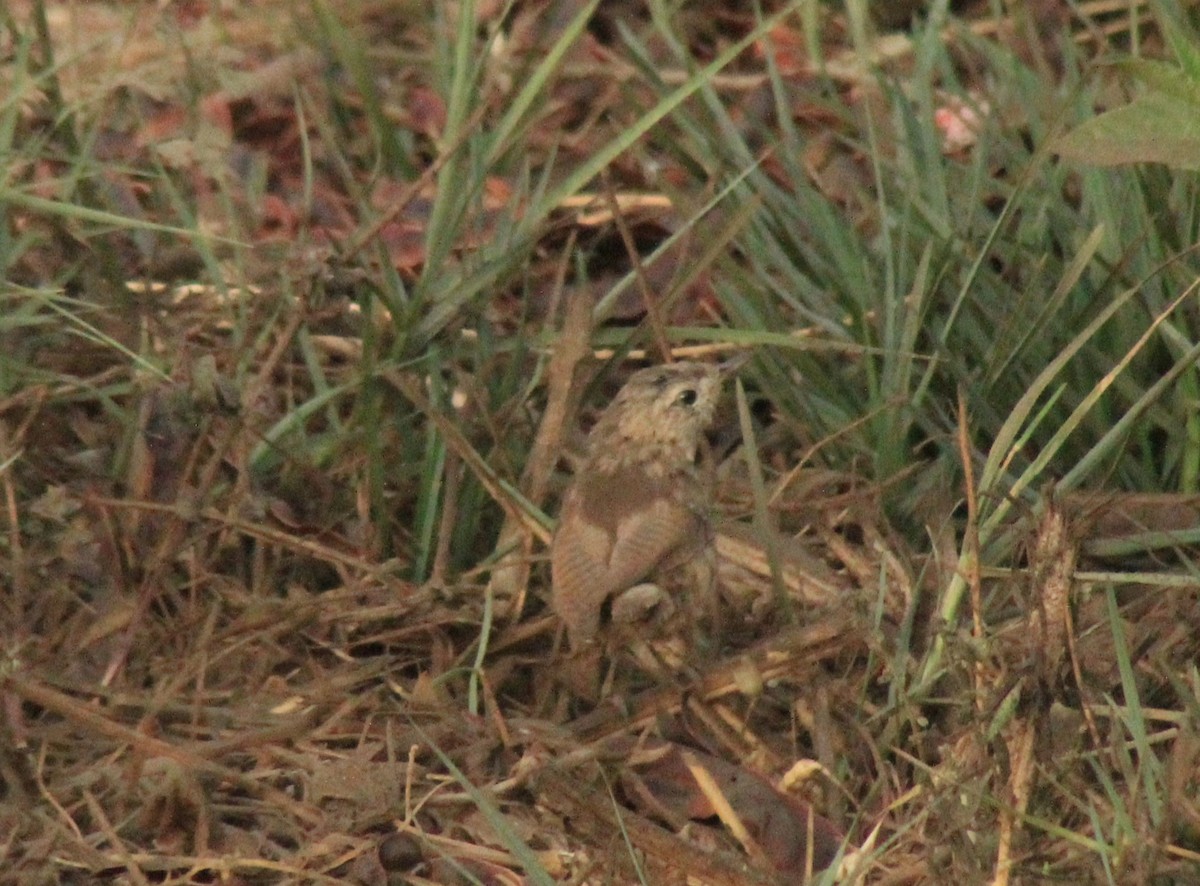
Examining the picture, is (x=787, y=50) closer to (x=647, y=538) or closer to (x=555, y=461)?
(x=555, y=461)

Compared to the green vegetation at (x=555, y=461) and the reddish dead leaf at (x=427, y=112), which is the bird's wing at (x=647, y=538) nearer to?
the green vegetation at (x=555, y=461)

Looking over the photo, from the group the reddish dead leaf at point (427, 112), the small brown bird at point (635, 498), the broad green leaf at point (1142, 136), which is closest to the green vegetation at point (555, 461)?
the broad green leaf at point (1142, 136)

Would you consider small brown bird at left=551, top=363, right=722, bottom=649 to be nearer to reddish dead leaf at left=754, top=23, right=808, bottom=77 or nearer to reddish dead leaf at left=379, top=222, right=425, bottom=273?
reddish dead leaf at left=379, top=222, right=425, bottom=273

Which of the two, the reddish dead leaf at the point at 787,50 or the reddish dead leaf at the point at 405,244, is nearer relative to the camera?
the reddish dead leaf at the point at 405,244

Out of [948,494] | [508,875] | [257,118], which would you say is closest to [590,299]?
[948,494]

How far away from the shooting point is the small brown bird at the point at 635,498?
399 cm

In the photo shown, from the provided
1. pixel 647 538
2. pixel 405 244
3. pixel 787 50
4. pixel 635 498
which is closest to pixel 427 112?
pixel 405 244

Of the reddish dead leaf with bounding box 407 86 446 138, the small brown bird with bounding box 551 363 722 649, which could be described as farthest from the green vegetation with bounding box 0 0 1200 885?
the reddish dead leaf with bounding box 407 86 446 138

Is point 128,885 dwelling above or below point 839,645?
below

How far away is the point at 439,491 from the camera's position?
14.6 feet

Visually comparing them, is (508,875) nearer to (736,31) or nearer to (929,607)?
(929,607)

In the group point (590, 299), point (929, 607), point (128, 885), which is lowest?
point (128, 885)

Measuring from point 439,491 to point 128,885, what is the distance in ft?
3.47

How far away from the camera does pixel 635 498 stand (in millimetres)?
4172
